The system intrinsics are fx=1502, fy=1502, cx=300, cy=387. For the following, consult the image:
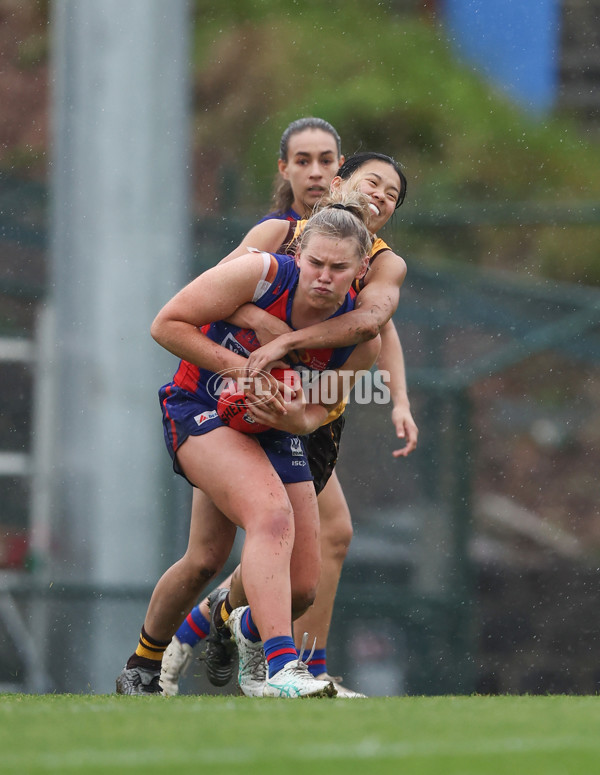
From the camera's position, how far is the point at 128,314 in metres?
7.60

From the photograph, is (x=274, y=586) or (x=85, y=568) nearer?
(x=274, y=586)

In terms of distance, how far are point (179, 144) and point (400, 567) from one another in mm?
2475

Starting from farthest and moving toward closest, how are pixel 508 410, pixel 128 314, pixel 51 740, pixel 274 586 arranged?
pixel 508 410 < pixel 128 314 < pixel 274 586 < pixel 51 740

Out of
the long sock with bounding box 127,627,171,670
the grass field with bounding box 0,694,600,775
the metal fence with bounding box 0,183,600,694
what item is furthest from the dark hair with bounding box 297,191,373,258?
the metal fence with bounding box 0,183,600,694

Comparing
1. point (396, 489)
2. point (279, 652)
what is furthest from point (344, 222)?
point (396, 489)

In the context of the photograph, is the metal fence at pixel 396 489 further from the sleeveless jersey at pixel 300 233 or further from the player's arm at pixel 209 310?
the player's arm at pixel 209 310

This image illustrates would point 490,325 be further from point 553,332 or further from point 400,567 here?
point 400,567

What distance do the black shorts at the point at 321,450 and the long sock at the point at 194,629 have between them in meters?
0.58

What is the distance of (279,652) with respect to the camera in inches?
141

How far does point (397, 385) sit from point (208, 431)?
0.84 m

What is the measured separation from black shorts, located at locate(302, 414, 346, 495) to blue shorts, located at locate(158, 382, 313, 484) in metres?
0.32

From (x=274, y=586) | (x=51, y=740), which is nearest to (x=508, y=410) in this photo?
(x=274, y=586)

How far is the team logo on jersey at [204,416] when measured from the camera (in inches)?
152

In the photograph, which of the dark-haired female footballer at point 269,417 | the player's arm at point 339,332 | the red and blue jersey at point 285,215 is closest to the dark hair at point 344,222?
the dark-haired female footballer at point 269,417
